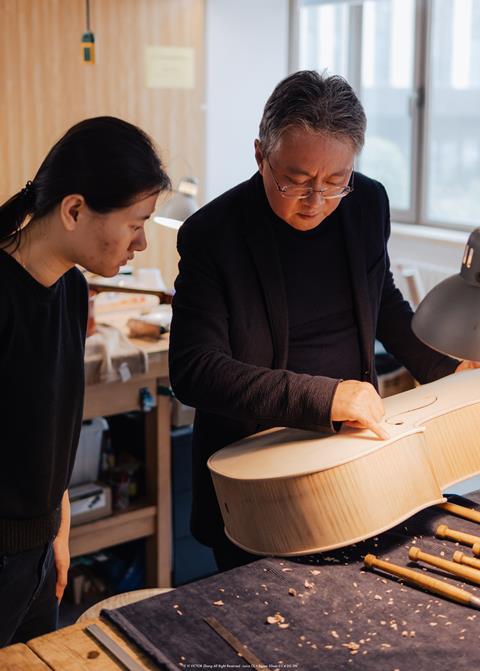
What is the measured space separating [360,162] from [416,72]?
766mm

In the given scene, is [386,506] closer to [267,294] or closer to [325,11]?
[267,294]

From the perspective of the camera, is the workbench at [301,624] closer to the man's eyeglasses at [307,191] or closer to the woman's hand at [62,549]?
the woman's hand at [62,549]

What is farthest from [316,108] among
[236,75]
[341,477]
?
[236,75]

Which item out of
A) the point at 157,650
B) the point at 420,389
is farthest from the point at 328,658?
the point at 420,389

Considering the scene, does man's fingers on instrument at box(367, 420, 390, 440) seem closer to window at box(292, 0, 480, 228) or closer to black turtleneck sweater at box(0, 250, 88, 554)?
black turtleneck sweater at box(0, 250, 88, 554)

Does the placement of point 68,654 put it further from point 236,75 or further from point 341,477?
point 236,75

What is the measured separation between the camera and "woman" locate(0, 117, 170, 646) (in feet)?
4.63

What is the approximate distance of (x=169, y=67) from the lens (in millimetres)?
4258

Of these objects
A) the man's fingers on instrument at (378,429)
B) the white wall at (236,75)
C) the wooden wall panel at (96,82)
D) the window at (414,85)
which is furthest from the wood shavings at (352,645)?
the window at (414,85)

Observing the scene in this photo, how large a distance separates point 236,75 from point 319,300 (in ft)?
10.7

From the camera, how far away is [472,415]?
5.27 ft

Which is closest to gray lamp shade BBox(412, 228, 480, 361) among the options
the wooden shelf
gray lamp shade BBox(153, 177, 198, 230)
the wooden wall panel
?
gray lamp shade BBox(153, 177, 198, 230)

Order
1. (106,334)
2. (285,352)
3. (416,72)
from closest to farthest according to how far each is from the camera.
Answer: (285,352)
(106,334)
(416,72)

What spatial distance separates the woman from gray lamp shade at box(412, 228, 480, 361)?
48 cm
